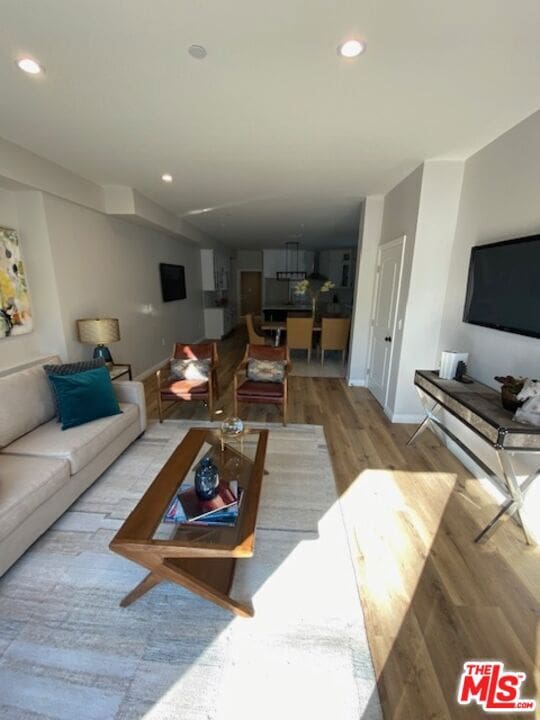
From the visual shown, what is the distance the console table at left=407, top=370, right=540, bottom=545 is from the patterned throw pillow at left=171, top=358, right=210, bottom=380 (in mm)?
2361

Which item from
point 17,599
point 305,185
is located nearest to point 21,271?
point 17,599

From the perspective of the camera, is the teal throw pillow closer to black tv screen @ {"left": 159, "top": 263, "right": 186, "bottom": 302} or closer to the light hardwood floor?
the light hardwood floor

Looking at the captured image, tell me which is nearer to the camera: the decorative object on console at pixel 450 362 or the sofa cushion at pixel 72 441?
the sofa cushion at pixel 72 441

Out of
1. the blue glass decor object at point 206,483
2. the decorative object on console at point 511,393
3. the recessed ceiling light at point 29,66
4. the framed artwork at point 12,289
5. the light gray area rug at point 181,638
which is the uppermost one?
the recessed ceiling light at point 29,66

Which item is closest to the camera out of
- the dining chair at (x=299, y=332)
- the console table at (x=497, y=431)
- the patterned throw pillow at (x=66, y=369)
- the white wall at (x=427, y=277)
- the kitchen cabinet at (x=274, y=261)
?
the console table at (x=497, y=431)

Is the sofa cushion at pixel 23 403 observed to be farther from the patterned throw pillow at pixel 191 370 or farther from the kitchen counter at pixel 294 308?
the kitchen counter at pixel 294 308

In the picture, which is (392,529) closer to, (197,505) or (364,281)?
(197,505)

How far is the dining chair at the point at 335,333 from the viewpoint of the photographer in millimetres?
5648

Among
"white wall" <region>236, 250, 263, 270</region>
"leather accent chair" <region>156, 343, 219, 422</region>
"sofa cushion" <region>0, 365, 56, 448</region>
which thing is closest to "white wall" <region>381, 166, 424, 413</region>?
"leather accent chair" <region>156, 343, 219, 422</region>

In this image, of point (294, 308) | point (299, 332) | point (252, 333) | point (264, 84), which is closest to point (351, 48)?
point (264, 84)

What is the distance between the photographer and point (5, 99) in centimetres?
191

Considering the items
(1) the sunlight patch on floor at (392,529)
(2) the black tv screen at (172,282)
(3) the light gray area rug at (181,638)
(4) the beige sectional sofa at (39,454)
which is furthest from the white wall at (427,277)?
(2) the black tv screen at (172,282)

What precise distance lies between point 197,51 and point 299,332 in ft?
15.4

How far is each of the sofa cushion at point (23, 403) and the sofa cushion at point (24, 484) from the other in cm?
22
